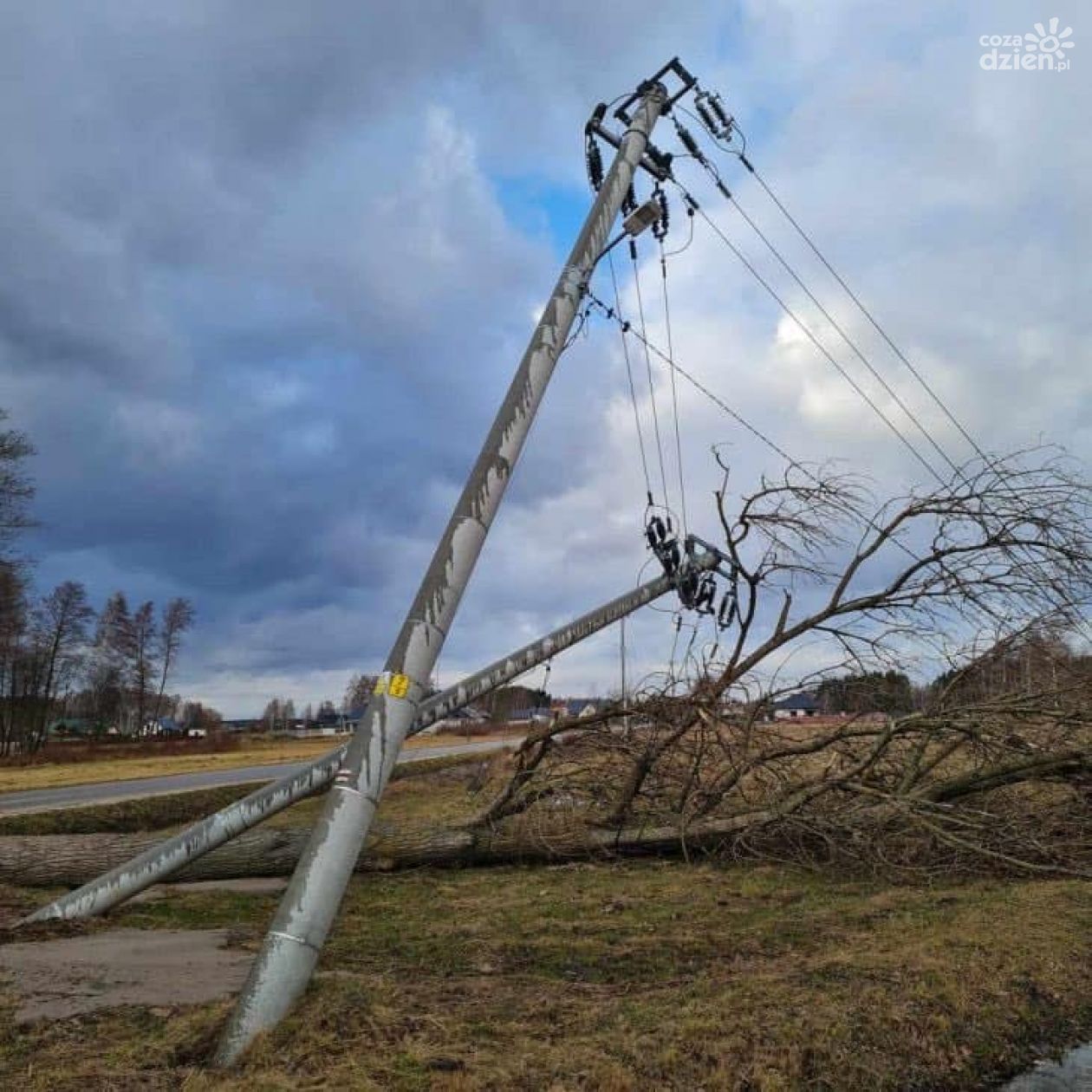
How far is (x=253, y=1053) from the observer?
3557 mm

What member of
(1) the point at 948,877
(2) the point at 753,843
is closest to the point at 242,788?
(2) the point at 753,843

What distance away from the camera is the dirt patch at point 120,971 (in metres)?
4.57

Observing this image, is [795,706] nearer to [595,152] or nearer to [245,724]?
[595,152]

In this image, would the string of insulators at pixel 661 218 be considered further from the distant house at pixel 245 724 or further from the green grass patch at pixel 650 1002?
the distant house at pixel 245 724

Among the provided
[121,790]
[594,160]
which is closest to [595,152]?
[594,160]

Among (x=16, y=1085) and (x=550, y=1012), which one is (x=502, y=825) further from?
(x=16, y=1085)

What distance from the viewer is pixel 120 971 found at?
17.0 feet

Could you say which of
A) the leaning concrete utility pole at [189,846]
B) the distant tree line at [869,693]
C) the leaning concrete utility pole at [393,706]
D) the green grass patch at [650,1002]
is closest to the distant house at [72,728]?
the leaning concrete utility pole at [189,846]

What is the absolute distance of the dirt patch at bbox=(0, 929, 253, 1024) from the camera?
4574 millimetres

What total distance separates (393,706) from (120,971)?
8.03 feet

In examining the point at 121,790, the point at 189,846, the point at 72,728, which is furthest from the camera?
the point at 72,728

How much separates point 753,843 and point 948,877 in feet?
5.65

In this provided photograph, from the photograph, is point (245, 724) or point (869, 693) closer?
point (869, 693)

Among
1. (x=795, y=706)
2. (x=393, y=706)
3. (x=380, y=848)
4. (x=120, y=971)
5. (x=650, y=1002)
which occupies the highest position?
(x=795, y=706)
